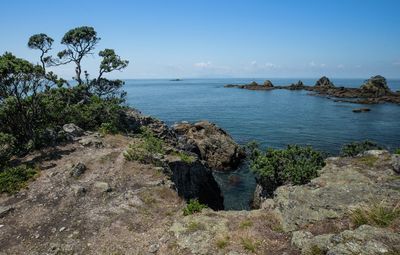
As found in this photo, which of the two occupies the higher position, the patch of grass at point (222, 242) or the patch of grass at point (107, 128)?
the patch of grass at point (107, 128)

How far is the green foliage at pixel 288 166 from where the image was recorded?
80.2ft

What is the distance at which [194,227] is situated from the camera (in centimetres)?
1625

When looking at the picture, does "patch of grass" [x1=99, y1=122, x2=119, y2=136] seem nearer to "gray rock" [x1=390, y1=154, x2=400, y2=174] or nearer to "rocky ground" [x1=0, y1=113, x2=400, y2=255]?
"rocky ground" [x1=0, y1=113, x2=400, y2=255]

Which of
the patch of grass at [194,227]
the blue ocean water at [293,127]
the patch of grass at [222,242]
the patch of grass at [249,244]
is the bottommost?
A: the blue ocean water at [293,127]

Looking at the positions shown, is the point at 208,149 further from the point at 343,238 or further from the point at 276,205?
the point at 343,238

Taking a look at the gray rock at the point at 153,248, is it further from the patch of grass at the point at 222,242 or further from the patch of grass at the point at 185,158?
the patch of grass at the point at 185,158

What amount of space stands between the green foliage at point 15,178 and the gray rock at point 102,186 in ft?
16.2

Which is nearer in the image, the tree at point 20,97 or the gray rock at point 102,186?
the gray rock at point 102,186

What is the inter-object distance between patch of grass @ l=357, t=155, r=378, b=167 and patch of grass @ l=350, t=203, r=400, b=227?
→ 32.1 ft

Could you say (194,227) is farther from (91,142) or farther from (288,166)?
(91,142)

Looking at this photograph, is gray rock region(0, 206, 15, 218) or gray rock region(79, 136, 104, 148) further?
gray rock region(79, 136, 104, 148)

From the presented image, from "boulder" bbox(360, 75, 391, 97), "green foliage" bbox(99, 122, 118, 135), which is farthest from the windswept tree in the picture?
"boulder" bbox(360, 75, 391, 97)

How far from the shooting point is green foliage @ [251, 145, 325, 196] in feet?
80.2

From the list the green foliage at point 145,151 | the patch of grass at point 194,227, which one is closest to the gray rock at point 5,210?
the green foliage at point 145,151
